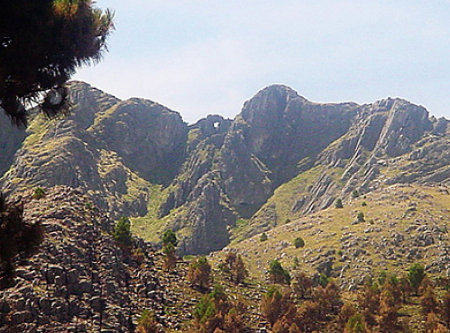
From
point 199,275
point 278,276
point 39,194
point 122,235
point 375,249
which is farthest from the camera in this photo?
point 375,249

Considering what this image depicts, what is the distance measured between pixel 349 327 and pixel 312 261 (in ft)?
342

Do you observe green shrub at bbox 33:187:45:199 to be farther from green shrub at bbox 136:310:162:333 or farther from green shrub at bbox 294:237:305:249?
green shrub at bbox 294:237:305:249

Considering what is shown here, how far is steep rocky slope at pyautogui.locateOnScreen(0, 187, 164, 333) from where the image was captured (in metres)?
66.2

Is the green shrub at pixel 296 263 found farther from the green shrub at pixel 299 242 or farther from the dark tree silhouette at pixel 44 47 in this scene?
the dark tree silhouette at pixel 44 47

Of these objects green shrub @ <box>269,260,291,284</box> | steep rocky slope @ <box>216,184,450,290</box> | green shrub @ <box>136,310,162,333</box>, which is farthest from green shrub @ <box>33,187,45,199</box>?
steep rocky slope @ <box>216,184,450,290</box>

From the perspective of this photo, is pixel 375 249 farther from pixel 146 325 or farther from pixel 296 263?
pixel 146 325

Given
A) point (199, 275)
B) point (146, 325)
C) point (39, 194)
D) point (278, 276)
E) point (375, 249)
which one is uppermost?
point (375, 249)

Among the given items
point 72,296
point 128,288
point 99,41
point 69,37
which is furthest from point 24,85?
point 128,288

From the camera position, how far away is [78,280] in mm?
77750

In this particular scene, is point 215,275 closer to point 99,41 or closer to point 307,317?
point 307,317

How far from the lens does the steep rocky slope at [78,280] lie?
6619cm

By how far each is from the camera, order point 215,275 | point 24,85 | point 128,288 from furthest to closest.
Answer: point 215,275
point 128,288
point 24,85

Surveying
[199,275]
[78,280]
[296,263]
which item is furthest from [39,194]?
[296,263]

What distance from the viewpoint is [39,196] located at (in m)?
105
